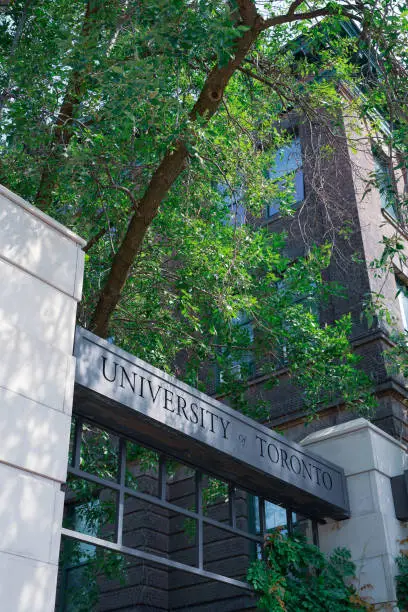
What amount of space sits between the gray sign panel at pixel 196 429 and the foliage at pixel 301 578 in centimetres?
58

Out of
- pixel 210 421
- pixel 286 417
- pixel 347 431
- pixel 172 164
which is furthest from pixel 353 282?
pixel 210 421

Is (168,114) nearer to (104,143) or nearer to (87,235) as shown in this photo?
(104,143)

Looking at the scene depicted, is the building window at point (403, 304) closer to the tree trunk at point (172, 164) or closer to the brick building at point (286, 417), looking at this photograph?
the brick building at point (286, 417)

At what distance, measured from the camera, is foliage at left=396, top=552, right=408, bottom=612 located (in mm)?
9227

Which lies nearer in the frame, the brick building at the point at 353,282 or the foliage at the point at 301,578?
the foliage at the point at 301,578

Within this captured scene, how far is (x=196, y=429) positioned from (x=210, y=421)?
13.2 inches

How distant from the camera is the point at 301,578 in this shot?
940cm

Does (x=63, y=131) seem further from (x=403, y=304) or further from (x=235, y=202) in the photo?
(x=403, y=304)

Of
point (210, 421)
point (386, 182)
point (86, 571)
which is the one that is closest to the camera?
point (210, 421)

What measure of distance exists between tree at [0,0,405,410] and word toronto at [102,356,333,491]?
2.51 metres

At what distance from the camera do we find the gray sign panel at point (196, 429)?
729 cm

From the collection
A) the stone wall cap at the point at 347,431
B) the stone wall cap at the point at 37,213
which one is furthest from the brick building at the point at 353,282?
the stone wall cap at the point at 37,213

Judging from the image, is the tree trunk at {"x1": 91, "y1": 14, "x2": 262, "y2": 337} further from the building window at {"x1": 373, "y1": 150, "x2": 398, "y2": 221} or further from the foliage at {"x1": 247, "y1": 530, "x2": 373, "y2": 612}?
the foliage at {"x1": 247, "y1": 530, "x2": 373, "y2": 612}

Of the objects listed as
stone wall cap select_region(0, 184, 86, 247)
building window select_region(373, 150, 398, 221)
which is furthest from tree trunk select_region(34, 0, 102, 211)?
building window select_region(373, 150, 398, 221)
